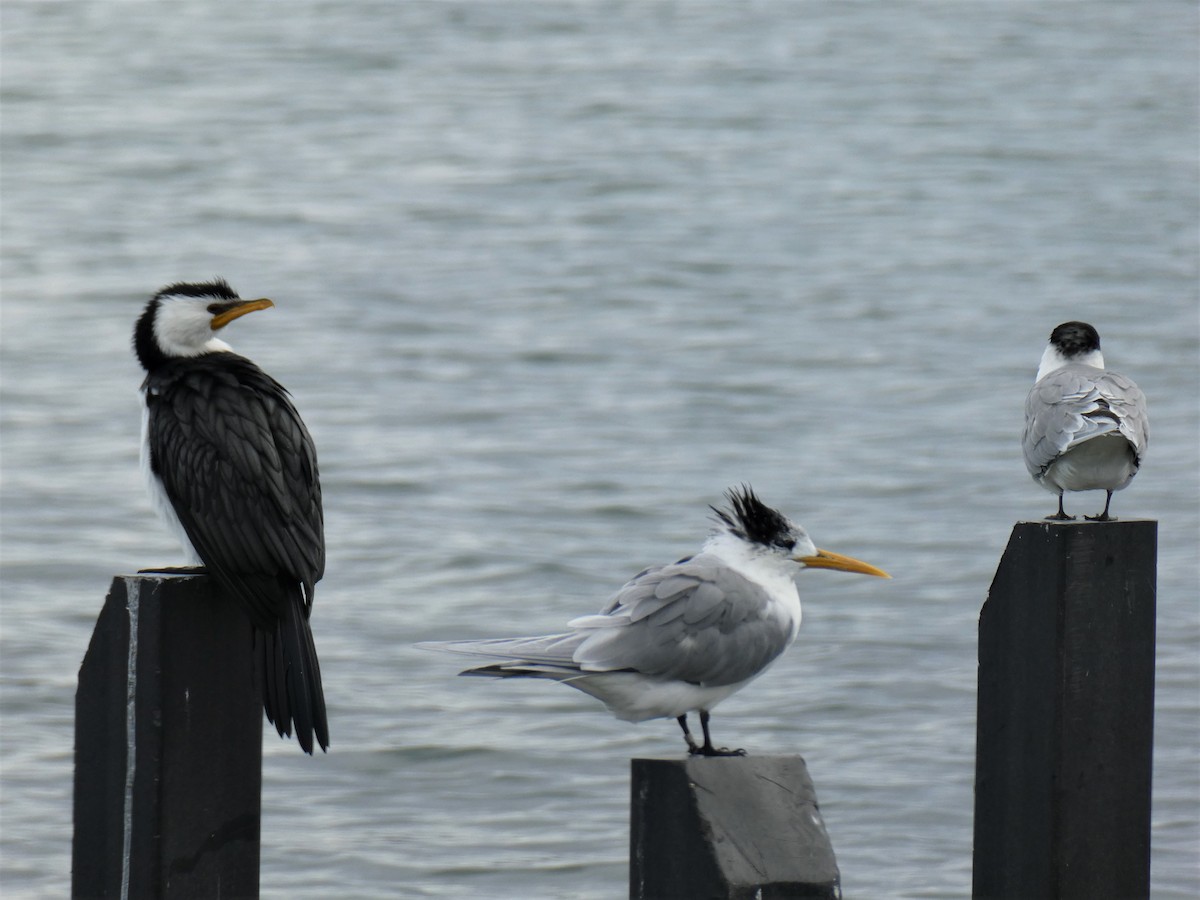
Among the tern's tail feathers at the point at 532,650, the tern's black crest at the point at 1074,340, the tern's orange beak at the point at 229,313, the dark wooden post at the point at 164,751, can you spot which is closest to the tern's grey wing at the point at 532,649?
the tern's tail feathers at the point at 532,650

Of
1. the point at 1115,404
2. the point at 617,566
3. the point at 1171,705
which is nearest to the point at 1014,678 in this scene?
the point at 1115,404

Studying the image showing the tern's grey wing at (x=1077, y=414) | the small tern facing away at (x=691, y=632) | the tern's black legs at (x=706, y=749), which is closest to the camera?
the tern's black legs at (x=706, y=749)

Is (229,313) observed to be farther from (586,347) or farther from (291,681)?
(586,347)

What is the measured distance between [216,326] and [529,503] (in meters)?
7.45

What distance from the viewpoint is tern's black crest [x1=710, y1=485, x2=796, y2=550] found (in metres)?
5.08

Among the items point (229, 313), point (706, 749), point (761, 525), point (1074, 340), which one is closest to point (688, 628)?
point (706, 749)

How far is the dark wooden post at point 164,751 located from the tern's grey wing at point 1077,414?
2111 millimetres

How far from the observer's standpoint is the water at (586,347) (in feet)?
27.9

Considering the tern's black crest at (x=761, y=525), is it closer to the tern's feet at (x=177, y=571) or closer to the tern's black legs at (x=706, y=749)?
the tern's black legs at (x=706, y=749)

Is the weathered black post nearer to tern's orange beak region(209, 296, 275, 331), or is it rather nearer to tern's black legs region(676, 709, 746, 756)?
tern's black legs region(676, 709, 746, 756)

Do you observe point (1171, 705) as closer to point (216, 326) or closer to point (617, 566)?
point (617, 566)

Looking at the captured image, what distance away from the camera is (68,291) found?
19.4 m

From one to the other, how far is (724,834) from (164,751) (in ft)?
3.75

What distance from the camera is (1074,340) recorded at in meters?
5.74
